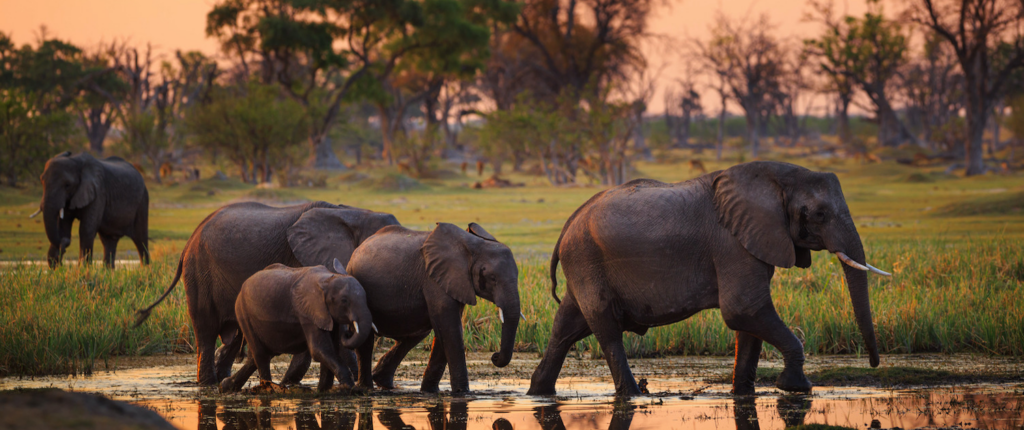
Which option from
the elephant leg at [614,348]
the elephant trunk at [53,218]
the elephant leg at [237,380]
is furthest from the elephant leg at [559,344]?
the elephant trunk at [53,218]

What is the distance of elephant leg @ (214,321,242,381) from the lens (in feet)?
23.4

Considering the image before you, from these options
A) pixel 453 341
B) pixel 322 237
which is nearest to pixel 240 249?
pixel 322 237

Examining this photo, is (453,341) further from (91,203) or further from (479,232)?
(91,203)

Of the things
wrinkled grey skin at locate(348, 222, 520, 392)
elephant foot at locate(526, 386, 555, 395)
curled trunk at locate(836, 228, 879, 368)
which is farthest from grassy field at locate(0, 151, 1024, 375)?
curled trunk at locate(836, 228, 879, 368)

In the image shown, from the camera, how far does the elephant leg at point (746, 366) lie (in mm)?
6223

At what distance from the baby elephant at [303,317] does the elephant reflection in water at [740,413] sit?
1179mm

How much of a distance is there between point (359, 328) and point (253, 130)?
31.6 metres

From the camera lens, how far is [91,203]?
1359 centimetres

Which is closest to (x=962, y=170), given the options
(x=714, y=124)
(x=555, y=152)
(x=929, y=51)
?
(x=555, y=152)

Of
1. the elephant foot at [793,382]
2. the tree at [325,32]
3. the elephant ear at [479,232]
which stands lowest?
the elephant foot at [793,382]

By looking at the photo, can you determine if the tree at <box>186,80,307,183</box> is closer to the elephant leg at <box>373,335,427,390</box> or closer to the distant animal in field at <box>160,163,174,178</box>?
the distant animal in field at <box>160,163,174,178</box>

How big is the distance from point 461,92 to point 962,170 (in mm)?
39166

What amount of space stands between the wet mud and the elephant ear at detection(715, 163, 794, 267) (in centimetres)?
88

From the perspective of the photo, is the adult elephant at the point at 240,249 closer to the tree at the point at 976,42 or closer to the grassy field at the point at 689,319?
the grassy field at the point at 689,319
